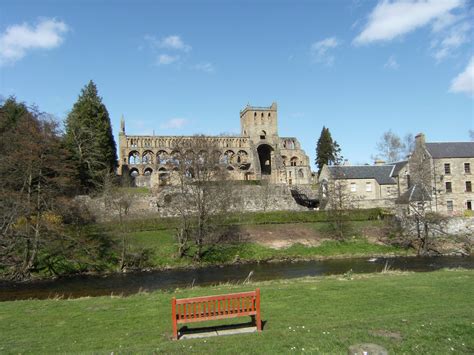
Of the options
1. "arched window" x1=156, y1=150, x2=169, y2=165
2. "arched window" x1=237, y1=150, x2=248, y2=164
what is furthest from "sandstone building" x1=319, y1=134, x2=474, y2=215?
"arched window" x1=237, y1=150, x2=248, y2=164

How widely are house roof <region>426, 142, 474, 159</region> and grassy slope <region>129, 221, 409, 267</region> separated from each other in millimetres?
15428

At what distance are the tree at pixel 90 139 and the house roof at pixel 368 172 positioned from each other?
27.2 m

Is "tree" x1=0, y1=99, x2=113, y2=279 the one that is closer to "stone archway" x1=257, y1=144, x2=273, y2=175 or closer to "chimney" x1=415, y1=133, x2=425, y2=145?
"chimney" x1=415, y1=133, x2=425, y2=145

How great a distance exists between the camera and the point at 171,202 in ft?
122

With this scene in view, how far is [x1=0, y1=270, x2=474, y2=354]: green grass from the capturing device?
27.7ft

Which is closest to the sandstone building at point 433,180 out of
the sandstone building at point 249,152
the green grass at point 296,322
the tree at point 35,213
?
the sandstone building at point 249,152

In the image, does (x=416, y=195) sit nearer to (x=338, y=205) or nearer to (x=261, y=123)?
(x=338, y=205)

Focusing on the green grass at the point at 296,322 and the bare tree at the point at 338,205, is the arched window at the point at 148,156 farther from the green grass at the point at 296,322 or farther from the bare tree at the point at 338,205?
the green grass at the point at 296,322

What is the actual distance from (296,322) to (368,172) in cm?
4332

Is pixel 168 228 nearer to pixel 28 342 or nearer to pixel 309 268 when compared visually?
pixel 309 268

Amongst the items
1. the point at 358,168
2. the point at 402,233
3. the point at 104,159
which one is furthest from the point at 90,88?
the point at 402,233

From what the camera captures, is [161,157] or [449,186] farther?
[161,157]

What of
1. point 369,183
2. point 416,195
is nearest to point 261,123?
point 369,183

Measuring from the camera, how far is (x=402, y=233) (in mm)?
36938
